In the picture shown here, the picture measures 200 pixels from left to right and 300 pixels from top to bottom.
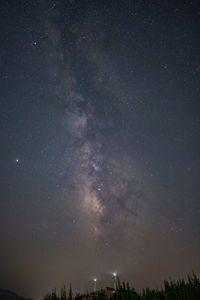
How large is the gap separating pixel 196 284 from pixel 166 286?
4807mm

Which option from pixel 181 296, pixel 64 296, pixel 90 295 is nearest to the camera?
pixel 181 296

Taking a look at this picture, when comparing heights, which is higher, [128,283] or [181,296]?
[128,283]

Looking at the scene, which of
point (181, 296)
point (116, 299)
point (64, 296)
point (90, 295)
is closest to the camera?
point (181, 296)

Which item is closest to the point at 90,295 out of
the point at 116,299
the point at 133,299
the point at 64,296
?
the point at 64,296

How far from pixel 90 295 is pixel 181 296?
1996 cm

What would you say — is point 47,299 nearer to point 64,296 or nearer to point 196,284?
point 64,296

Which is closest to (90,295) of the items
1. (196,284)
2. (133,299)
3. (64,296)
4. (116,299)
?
(64,296)

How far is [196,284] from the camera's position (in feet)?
120

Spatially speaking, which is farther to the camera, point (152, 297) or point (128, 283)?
point (128, 283)

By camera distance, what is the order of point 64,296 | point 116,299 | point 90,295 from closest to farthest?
point 116,299, point 64,296, point 90,295

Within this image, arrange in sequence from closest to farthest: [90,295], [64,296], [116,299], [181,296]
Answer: [181,296] → [116,299] → [64,296] → [90,295]

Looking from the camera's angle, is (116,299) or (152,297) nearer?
(152,297)

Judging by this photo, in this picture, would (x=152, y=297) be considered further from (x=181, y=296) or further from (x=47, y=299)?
(x=47, y=299)

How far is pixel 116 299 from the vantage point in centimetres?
3600
